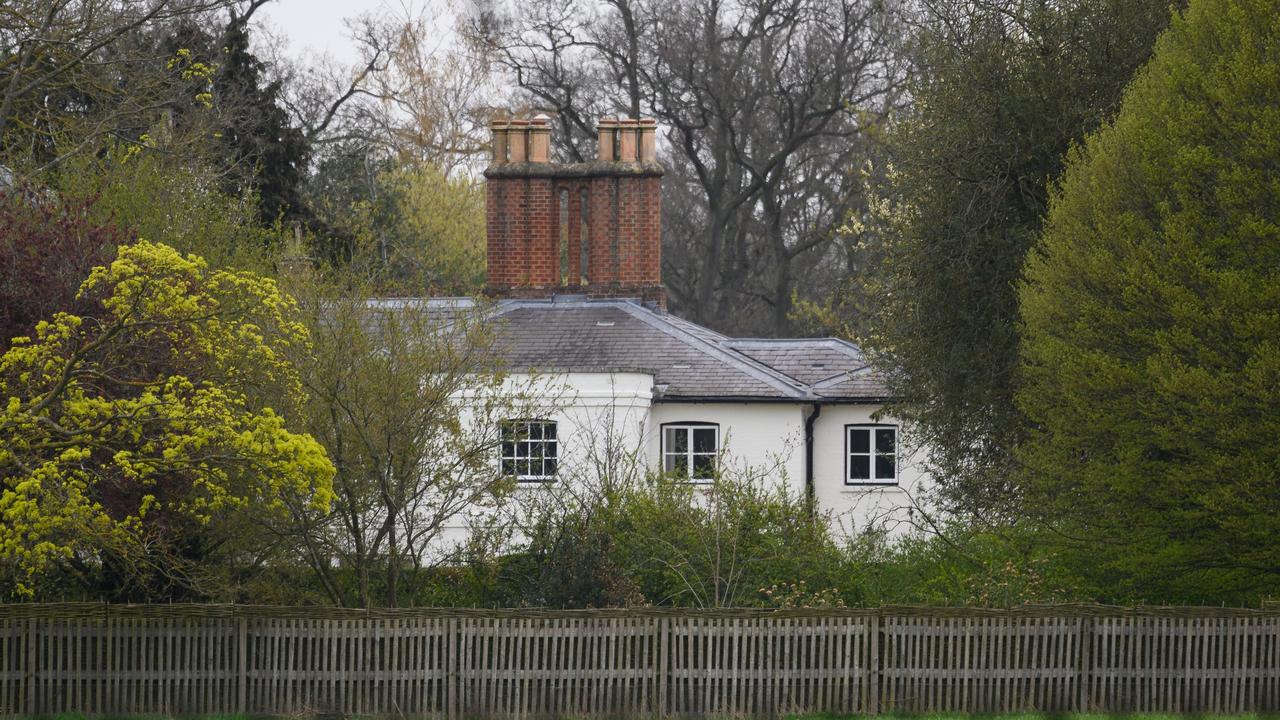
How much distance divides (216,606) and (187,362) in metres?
2.49

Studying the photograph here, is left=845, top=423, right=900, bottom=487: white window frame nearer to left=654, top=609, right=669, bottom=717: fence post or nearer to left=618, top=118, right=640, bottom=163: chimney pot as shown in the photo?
left=618, top=118, right=640, bottom=163: chimney pot

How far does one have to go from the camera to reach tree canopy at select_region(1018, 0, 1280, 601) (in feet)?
50.3

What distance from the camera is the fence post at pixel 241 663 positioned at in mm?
15066

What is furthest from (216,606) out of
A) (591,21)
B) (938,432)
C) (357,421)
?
(591,21)

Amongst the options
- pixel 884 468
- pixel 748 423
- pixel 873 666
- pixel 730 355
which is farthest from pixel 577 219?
pixel 873 666

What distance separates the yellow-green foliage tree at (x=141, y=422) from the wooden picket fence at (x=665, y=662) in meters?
1.17

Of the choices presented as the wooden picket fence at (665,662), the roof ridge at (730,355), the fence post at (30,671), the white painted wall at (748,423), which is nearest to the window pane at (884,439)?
the roof ridge at (730,355)

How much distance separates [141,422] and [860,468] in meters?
16.3

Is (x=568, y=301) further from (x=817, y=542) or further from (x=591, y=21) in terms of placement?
(x=591, y=21)

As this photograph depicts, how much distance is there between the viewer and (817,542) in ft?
60.0

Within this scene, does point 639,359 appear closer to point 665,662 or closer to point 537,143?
point 537,143

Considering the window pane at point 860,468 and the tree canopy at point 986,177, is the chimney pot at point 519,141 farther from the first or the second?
the tree canopy at point 986,177

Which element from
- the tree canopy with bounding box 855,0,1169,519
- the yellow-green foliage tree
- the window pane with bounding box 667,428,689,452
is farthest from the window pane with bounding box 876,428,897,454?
the yellow-green foliage tree

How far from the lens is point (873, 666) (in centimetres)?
1510
